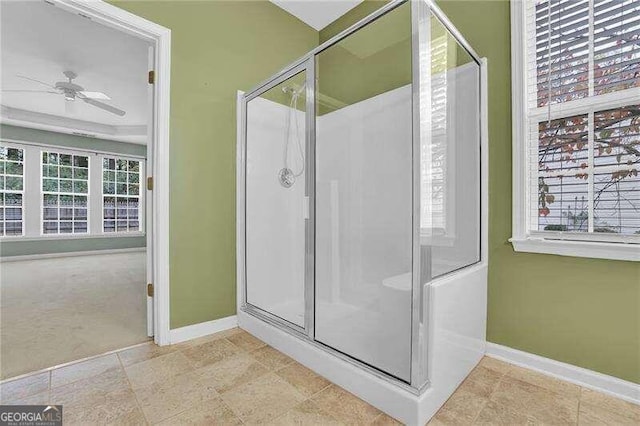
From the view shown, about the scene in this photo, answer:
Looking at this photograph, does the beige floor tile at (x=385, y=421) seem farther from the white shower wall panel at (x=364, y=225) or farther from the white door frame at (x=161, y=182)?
the white door frame at (x=161, y=182)

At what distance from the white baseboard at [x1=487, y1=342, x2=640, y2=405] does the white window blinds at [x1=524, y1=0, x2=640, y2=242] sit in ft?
2.39

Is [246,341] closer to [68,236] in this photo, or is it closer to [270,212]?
[270,212]

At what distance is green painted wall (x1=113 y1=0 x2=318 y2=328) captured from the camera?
7.24ft

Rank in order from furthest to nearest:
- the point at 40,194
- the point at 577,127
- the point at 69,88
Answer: the point at 40,194
the point at 69,88
the point at 577,127

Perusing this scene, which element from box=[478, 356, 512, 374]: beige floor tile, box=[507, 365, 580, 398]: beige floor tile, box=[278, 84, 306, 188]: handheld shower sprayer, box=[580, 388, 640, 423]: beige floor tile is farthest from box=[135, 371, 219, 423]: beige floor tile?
box=[580, 388, 640, 423]: beige floor tile

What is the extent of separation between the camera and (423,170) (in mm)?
1429

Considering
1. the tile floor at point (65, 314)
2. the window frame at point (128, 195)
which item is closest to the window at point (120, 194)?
the window frame at point (128, 195)

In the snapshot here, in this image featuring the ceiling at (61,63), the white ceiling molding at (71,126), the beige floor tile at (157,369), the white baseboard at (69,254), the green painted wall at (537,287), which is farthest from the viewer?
the white baseboard at (69,254)

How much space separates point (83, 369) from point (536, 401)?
98.6 inches

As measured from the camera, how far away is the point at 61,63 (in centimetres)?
359

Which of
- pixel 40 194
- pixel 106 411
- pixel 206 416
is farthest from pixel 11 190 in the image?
pixel 206 416

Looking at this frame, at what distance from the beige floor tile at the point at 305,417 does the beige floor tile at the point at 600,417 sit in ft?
3.70

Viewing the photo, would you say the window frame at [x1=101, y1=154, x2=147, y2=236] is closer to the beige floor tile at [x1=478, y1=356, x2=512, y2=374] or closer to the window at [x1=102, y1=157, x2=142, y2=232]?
the window at [x1=102, y1=157, x2=142, y2=232]

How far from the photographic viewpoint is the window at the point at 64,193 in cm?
576
